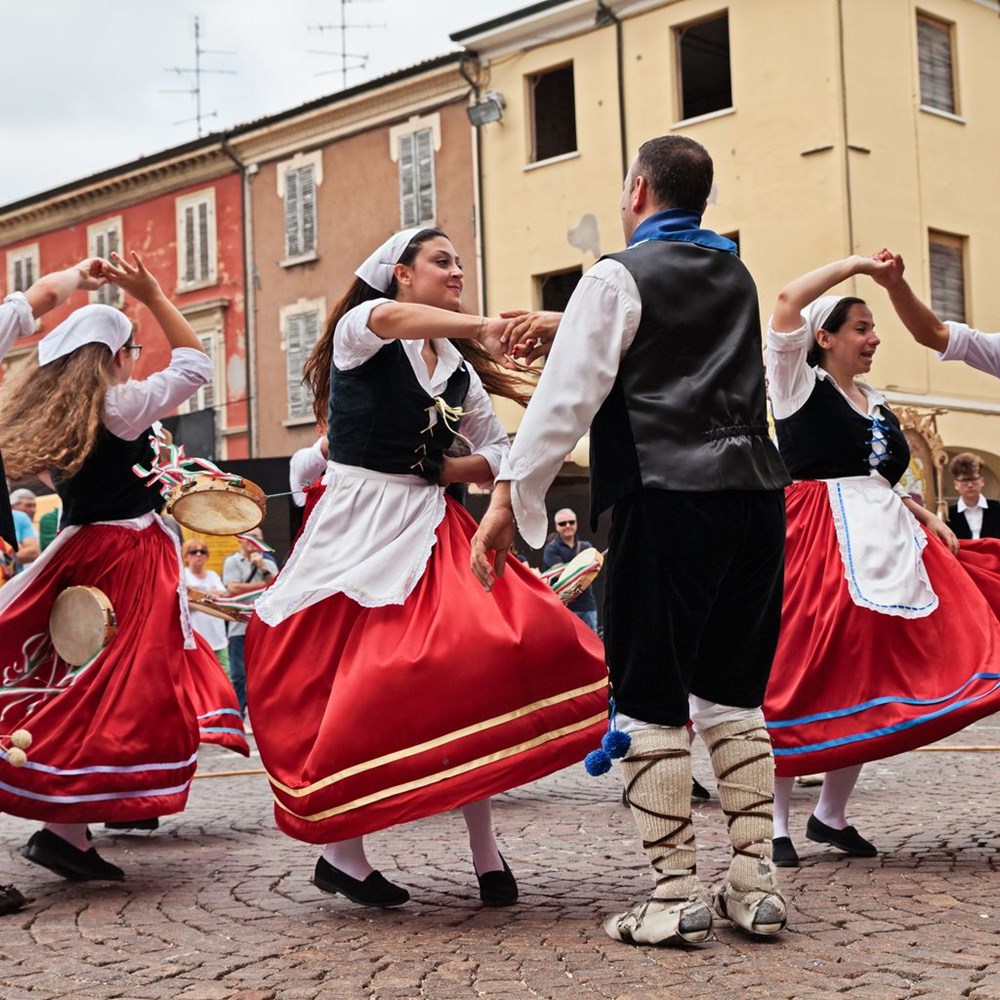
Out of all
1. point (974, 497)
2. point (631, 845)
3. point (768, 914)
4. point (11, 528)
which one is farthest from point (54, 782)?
point (974, 497)

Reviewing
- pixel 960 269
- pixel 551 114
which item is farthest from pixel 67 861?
pixel 551 114

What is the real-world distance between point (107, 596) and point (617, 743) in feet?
7.22

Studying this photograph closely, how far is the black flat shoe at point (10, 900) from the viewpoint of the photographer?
4.78m

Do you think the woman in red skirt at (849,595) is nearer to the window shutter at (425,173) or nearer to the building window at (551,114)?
the building window at (551,114)

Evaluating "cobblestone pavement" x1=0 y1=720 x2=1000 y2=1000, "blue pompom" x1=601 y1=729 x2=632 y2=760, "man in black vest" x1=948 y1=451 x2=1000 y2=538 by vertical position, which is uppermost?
"man in black vest" x1=948 y1=451 x2=1000 y2=538

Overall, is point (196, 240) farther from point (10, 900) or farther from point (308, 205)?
point (10, 900)

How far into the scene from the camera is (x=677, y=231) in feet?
13.5

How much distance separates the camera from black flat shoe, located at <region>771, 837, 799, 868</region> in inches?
201

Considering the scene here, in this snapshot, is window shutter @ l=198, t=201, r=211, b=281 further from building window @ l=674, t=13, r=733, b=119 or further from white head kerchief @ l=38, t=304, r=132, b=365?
white head kerchief @ l=38, t=304, r=132, b=365

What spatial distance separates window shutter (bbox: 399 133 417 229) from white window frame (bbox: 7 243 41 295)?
10727 millimetres

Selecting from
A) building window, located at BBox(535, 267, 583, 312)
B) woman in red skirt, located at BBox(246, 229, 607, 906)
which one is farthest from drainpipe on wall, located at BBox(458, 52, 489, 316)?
woman in red skirt, located at BBox(246, 229, 607, 906)

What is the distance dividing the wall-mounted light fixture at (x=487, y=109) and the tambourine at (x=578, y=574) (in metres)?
19.0

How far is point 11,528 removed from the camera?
15.6ft

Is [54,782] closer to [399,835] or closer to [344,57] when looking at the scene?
[399,835]
